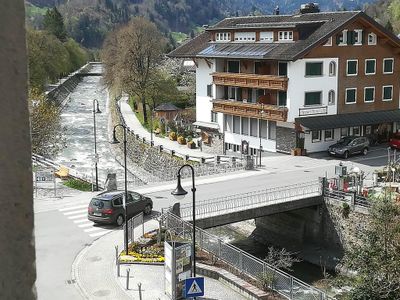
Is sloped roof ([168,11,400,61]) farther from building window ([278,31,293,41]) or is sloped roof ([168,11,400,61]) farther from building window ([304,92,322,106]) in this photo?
building window ([304,92,322,106])

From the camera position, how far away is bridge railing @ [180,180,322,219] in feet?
87.6

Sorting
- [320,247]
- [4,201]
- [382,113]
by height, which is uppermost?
[4,201]

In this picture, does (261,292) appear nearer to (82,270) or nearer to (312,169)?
(82,270)

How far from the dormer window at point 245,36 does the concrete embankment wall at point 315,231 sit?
17.4 metres

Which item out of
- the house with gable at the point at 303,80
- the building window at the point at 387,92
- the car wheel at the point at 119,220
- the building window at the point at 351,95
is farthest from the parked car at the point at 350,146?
the car wheel at the point at 119,220

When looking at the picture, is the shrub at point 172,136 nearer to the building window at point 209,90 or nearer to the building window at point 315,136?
the building window at point 209,90

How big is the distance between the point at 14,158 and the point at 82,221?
24238 millimetres

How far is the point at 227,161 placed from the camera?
41.6m

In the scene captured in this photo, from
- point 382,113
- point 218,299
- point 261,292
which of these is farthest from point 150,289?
point 382,113

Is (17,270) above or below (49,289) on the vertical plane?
above

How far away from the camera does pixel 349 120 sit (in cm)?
4341

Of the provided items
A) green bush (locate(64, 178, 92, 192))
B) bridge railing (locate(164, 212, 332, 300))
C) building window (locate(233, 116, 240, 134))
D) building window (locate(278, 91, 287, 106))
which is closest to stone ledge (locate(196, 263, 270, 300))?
bridge railing (locate(164, 212, 332, 300))

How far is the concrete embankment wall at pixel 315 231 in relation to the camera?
95.8ft

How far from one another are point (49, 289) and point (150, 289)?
326 cm
